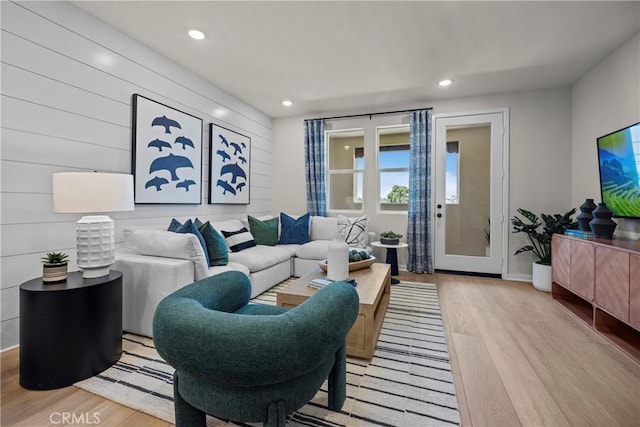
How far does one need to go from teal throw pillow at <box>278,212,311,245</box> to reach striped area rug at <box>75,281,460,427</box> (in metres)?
2.13

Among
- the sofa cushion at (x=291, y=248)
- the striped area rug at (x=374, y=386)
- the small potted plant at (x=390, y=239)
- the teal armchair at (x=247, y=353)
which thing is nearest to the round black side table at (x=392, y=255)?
the small potted plant at (x=390, y=239)

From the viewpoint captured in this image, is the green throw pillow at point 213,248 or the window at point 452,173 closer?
the green throw pillow at point 213,248

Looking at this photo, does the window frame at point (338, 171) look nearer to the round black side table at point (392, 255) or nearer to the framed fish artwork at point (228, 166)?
the round black side table at point (392, 255)

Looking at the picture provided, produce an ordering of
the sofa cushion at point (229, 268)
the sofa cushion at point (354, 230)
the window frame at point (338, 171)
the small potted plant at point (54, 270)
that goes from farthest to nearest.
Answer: the window frame at point (338, 171)
the sofa cushion at point (354, 230)
the sofa cushion at point (229, 268)
the small potted plant at point (54, 270)

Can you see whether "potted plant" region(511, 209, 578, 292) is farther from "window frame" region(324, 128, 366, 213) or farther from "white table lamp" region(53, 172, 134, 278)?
"white table lamp" region(53, 172, 134, 278)

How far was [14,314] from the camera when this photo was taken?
6.31 feet

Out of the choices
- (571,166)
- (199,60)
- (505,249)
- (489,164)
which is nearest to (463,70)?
(489,164)

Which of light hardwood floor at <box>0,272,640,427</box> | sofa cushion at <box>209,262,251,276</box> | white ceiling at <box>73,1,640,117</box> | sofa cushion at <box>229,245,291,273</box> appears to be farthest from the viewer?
sofa cushion at <box>229,245,291,273</box>

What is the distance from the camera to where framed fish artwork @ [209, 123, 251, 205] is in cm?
362

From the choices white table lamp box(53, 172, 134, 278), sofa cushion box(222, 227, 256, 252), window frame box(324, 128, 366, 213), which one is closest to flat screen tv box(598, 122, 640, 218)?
window frame box(324, 128, 366, 213)

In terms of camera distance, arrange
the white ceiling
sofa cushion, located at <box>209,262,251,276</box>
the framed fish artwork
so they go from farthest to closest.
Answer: the framed fish artwork → sofa cushion, located at <box>209,262,251,276</box> → the white ceiling

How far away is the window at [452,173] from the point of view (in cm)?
420

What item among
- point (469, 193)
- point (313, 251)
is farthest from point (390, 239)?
point (469, 193)

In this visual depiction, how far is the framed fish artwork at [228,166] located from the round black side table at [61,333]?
2.06 metres
